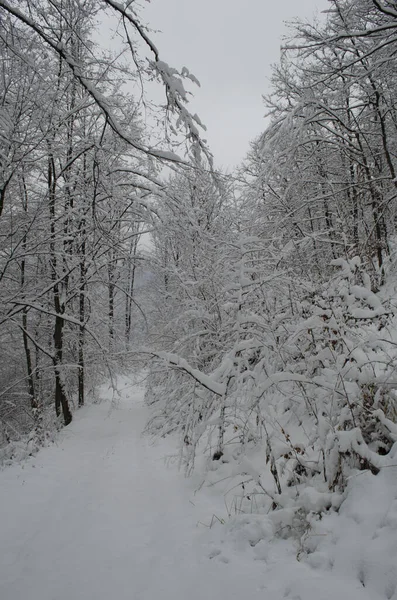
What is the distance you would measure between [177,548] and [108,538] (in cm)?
77

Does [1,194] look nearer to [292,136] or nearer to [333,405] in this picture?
[292,136]

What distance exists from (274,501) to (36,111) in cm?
779

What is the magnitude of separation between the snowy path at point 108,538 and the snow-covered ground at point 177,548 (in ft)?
0.03

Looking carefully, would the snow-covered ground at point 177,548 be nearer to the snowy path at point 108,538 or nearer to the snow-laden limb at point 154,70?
the snowy path at point 108,538

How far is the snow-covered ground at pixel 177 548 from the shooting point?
7.86 ft

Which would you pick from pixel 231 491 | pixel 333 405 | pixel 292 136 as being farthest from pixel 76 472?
pixel 292 136

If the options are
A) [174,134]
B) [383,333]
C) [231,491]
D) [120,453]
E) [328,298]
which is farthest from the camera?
[120,453]

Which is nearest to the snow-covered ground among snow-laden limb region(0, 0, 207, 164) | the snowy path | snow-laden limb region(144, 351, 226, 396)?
the snowy path

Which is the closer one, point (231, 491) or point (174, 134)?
point (174, 134)

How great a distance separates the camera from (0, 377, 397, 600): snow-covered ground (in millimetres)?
2396

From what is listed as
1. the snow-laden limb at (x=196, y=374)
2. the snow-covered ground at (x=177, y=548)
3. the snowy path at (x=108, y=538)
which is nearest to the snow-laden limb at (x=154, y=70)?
the snow-laden limb at (x=196, y=374)

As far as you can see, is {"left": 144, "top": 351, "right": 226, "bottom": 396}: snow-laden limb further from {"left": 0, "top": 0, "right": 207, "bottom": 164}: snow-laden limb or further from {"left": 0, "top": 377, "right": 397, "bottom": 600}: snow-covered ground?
{"left": 0, "top": 0, "right": 207, "bottom": 164}: snow-laden limb

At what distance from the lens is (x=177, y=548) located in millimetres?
3258

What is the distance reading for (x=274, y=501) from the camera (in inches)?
131
